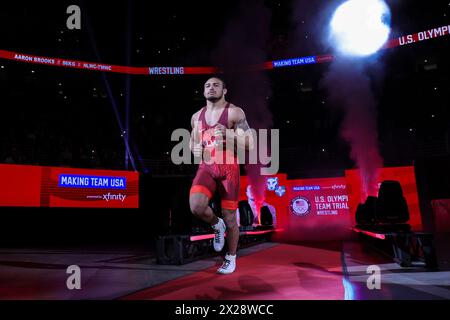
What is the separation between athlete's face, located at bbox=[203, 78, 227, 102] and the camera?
333 centimetres

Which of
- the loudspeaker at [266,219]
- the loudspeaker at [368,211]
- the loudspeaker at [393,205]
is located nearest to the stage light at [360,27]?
the loudspeaker at [368,211]

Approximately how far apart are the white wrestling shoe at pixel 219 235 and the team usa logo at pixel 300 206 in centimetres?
985

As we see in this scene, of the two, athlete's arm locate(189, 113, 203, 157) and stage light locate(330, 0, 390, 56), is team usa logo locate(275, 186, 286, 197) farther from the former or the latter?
athlete's arm locate(189, 113, 203, 157)

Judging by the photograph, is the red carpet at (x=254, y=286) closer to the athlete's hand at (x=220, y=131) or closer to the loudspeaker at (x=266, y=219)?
the athlete's hand at (x=220, y=131)

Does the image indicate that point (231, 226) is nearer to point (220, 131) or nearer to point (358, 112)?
point (220, 131)

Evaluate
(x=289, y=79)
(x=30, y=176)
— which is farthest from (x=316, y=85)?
(x=30, y=176)

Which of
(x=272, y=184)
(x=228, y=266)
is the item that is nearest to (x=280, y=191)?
(x=272, y=184)

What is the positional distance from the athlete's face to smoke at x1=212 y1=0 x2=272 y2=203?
9.61 meters

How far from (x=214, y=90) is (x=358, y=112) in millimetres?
13115

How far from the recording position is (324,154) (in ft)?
47.7

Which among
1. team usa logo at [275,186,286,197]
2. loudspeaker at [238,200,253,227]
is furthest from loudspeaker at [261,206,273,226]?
team usa logo at [275,186,286,197]

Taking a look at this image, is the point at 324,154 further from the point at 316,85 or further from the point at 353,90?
the point at 316,85

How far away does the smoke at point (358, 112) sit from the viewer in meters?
12.4

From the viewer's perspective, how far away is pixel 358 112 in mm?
14883
